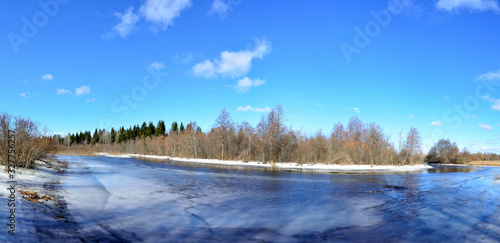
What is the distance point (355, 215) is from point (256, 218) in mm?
3438

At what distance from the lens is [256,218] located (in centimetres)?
799

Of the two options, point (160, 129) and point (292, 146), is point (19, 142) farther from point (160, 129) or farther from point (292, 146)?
point (160, 129)

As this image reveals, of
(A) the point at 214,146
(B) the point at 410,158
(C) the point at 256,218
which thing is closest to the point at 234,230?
Result: (C) the point at 256,218

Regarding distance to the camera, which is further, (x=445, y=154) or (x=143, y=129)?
(x=143, y=129)

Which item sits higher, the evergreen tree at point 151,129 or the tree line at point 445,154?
the evergreen tree at point 151,129

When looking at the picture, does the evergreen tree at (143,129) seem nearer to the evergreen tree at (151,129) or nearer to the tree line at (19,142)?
the evergreen tree at (151,129)

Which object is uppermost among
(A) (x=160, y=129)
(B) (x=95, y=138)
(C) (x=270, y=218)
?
(A) (x=160, y=129)

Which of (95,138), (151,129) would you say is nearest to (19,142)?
(151,129)

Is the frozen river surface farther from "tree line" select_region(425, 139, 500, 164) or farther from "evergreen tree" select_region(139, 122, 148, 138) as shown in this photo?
"evergreen tree" select_region(139, 122, 148, 138)

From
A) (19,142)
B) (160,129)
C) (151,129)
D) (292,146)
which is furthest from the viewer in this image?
(151,129)

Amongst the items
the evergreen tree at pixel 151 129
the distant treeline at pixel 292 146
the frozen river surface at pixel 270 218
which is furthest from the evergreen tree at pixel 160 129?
the frozen river surface at pixel 270 218

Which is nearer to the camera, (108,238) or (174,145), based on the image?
(108,238)

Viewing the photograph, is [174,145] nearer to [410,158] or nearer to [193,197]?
[410,158]

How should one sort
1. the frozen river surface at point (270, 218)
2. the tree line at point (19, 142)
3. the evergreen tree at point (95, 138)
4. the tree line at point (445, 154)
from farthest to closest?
the evergreen tree at point (95, 138) → the tree line at point (445, 154) → the tree line at point (19, 142) → the frozen river surface at point (270, 218)
